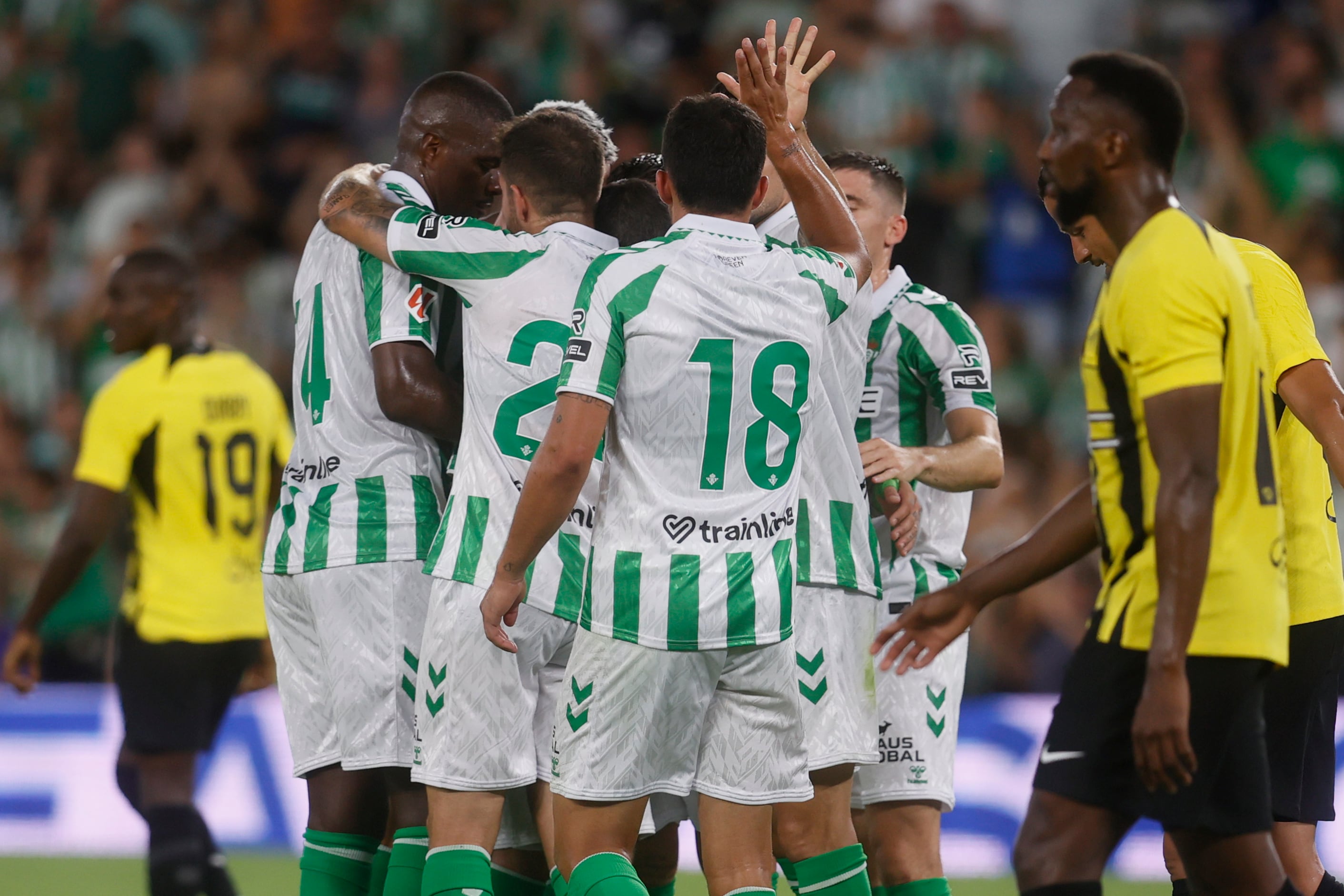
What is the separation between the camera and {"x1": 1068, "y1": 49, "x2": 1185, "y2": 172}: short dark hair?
367 cm

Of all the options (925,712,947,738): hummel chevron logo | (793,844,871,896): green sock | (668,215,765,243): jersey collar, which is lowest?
(793,844,871,896): green sock

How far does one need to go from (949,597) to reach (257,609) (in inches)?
147

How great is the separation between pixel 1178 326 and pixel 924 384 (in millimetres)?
2060

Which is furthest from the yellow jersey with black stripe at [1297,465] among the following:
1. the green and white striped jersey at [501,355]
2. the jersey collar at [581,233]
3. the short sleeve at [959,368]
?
the green and white striped jersey at [501,355]

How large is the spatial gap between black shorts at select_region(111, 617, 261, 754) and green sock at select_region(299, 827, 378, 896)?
1.67 metres

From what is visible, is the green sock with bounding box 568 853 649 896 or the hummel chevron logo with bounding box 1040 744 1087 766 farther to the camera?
the green sock with bounding box 568 853 649 896

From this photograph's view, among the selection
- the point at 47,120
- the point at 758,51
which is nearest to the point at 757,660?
the point at 758,51

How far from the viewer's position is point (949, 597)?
3975 mm

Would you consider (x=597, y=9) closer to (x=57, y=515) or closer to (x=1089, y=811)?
(x=57, y=515)

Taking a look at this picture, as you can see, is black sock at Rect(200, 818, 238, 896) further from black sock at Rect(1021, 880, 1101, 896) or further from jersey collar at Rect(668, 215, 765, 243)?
black sock at Rect(1021, 880, 1101, 896)

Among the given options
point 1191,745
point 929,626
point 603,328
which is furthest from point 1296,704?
point 603,328

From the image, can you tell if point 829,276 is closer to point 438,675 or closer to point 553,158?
point 553,158

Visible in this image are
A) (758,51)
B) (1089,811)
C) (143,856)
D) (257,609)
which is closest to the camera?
(1089,811)

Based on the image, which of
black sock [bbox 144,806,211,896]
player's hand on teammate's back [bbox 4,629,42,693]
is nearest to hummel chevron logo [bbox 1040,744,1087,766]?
black sock [bbox 144,806,211,896]
